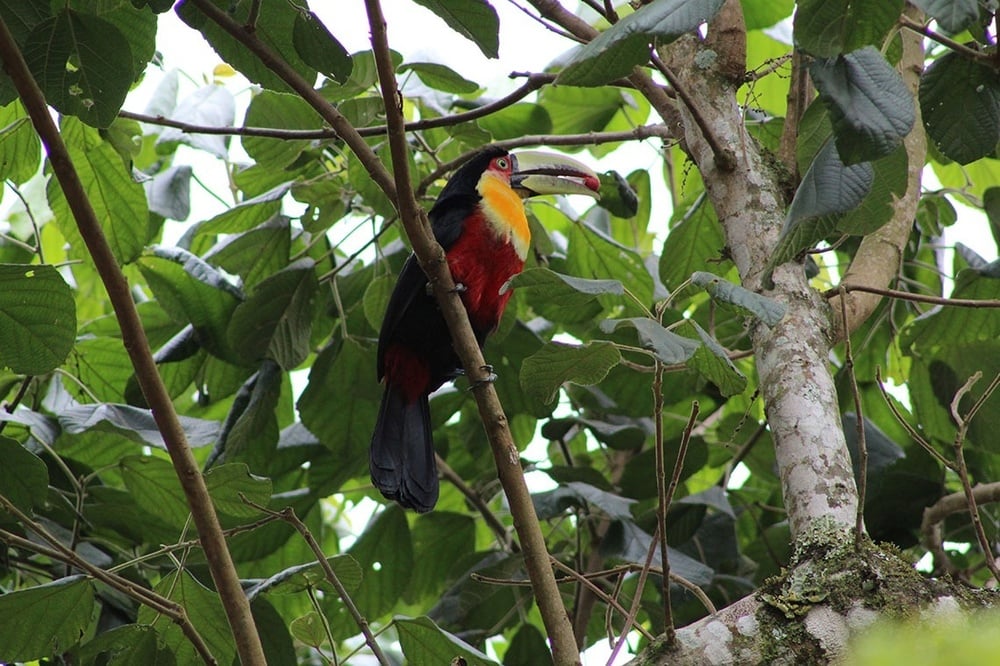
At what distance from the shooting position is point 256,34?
2014mm

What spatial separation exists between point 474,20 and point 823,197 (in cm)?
63

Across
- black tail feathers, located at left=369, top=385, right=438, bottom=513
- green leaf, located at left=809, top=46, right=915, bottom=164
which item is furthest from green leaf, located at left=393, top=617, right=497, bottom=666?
green leaf, located at left=809, top=46, right=915, bottom=164

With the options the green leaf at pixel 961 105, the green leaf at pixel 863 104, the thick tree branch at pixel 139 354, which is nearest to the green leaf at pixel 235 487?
the thick tree branch at pixel 139 354

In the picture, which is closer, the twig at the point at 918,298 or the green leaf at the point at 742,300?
the green leaf at the point at 742,300

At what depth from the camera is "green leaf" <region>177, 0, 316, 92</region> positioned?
200 cm

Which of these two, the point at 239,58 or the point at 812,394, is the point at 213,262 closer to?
the point at 239,58

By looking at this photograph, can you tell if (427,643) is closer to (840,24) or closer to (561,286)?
(561,286)

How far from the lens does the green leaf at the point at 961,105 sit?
69.9 inches

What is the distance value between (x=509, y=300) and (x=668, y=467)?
0.65 meters

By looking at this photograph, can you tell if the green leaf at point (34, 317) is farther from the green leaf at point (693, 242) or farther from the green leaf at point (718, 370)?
the green leaf at point (693, 242)

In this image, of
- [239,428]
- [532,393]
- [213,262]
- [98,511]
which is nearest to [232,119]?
[213,262]

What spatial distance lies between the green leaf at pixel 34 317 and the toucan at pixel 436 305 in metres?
0.98

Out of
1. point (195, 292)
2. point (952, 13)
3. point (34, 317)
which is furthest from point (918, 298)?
point (195, 292)

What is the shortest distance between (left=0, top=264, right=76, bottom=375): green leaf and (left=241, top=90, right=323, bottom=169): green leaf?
2.86ft
